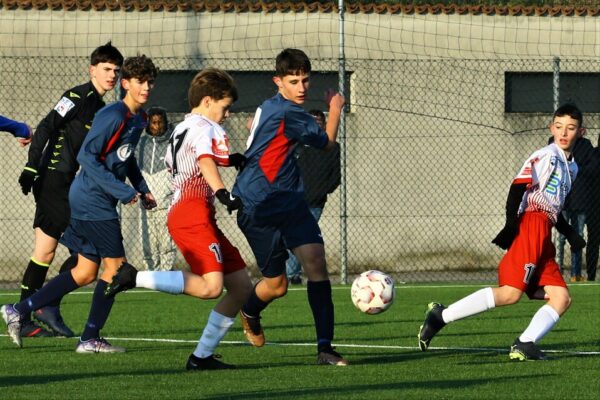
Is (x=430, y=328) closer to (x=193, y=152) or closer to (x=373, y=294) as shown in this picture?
(x=373, y=294)

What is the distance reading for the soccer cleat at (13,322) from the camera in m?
8.99

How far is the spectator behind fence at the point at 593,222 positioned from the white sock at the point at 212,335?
1010 cm

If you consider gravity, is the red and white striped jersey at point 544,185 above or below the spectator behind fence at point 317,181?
above

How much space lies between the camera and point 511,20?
20906 millimetres

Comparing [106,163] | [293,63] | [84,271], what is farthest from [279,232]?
[84,271]

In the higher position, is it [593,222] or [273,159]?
[273,159]

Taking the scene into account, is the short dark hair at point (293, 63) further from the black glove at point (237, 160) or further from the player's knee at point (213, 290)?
the player's knee at point (213, 290)

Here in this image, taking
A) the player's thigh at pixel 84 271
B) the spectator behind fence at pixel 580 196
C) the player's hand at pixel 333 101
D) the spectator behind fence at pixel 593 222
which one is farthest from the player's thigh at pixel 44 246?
the spectator behind fence at pixel 593 222

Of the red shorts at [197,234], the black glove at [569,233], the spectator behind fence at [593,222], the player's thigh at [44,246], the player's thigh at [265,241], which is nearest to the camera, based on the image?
the red shorts at [197,234]

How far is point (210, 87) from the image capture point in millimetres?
8414

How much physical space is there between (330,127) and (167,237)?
29.5 ft

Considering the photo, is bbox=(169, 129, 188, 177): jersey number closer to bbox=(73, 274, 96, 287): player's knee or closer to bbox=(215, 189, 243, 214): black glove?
bbox=(215, 189, 243, 214): black glove

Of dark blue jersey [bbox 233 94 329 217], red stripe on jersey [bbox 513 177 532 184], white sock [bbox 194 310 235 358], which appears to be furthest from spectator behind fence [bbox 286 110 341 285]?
white sock [bbox 194 310 235 358]

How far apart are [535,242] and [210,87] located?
90.5 inches
